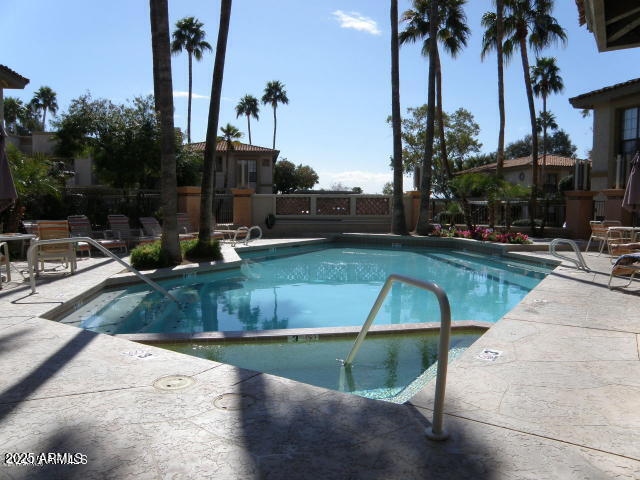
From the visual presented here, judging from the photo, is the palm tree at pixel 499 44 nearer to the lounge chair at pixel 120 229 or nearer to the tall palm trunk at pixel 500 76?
the tall palm trunk at pixel 500 76

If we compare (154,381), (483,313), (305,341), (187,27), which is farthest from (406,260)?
(187,27)

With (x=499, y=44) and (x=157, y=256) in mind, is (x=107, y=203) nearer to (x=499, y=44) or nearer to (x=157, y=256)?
(x=157, y=256)

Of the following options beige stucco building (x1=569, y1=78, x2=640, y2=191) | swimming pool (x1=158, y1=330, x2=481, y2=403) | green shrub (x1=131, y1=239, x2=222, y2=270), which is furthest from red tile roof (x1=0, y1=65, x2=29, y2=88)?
beige stucco building (x1=569, y1=78, x2=640, y2=191)

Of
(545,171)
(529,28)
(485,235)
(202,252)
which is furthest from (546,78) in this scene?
(202,252)

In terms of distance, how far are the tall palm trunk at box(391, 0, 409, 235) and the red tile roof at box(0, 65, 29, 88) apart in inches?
489

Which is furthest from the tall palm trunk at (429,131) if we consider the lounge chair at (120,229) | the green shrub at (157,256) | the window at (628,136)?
the lounge chair at (120,229)

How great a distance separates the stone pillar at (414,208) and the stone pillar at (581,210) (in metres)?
6.10

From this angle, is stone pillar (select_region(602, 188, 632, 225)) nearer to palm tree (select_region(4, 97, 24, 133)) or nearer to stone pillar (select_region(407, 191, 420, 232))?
stone pillar (select_region(407, 191, 420, 232))

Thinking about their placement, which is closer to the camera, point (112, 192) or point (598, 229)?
point (598, 229)

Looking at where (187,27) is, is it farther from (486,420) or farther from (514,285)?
→ (486,420)

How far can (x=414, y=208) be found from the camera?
22062mm

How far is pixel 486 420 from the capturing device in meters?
3.17

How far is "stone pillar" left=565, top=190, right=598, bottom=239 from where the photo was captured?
58.4ft

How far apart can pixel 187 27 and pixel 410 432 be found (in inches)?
1577
